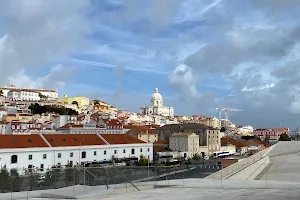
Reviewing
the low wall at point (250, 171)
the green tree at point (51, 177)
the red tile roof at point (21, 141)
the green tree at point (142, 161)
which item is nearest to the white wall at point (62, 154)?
the red tile roof at point (21, 141)

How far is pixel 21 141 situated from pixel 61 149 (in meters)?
4.86

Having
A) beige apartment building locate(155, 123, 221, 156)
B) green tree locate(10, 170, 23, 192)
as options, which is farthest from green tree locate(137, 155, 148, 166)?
green tree locate(10, 170, 23, 192)

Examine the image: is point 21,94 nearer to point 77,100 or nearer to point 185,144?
point 77,100

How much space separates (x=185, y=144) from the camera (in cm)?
7081

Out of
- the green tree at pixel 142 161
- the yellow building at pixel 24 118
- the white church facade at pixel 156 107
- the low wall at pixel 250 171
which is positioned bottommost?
the green tree at pixel 142 161

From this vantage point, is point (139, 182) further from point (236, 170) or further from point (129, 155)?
point (129, 155)

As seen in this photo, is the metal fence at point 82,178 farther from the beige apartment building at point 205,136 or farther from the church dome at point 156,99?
the church dome at point 156,99

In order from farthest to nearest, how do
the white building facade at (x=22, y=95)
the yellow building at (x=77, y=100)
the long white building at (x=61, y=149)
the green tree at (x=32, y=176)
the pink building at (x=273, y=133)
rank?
the pink building at (x=273, y=133)
the yellow building at (x=77, y=100)
the white building facade at (x=22, y=95)
the long white building at (x=61, y=149)
the green tree at (x=32, y=176)

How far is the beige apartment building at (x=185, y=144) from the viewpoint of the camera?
70500 millimetres

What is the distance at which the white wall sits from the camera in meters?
37.2

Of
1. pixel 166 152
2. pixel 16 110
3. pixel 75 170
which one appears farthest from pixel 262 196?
pixel 16 110

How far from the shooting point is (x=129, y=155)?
5131cm

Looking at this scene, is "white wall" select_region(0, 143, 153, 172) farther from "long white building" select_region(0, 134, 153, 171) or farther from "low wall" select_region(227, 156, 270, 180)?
"low wall" select_region(227, 156, 270, 180)

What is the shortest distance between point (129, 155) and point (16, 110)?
6154 cm
